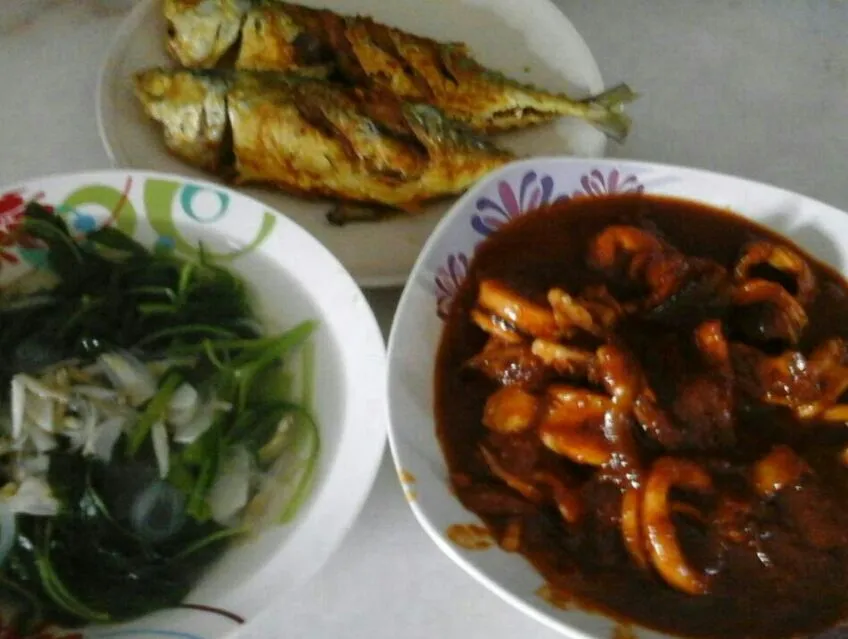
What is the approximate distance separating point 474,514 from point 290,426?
0.26 meters

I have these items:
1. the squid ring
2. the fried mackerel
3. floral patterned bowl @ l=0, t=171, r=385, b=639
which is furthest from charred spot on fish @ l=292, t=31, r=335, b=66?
the squid ring

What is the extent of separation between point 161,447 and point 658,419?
592 millimetres

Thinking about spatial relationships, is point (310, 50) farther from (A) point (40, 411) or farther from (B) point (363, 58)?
(A) point (40, 411)

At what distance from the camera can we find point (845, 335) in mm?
1071

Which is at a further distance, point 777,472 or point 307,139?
point 307,139

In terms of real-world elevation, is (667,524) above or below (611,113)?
below

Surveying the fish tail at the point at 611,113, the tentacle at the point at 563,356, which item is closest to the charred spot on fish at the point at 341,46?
the fish tail at the point at 611,113

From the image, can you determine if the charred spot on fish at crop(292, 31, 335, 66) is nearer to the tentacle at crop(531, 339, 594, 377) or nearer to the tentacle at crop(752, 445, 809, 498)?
the tentacle at crop(531, 339, 594, 377)

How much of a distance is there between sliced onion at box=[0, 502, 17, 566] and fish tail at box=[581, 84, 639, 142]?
1037mm

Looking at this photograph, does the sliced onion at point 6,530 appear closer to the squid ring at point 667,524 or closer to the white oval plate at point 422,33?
the white oval plate at point 422,33

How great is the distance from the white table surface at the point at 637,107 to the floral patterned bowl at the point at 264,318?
0.41 ft

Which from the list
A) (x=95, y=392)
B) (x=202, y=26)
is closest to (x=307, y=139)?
(x=202, y=26)

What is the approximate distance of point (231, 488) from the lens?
939 millimetres

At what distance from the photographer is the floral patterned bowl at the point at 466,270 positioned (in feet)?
2.72
